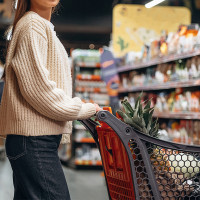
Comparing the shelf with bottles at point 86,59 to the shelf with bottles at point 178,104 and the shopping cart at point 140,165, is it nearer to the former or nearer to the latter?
the shelf with bottles at point 178,104

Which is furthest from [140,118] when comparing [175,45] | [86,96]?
[86,96]

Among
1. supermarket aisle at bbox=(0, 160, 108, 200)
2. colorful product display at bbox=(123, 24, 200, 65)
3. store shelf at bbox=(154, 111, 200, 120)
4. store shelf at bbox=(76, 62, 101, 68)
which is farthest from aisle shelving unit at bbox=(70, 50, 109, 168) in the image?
store shelf at bbox=(154, 111, 200, 120)

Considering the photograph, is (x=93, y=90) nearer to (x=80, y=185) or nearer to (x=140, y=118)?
(x=80, y=185)

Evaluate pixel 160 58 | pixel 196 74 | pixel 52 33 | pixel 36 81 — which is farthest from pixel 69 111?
pixel 160 58

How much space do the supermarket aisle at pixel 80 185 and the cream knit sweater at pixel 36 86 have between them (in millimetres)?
3435

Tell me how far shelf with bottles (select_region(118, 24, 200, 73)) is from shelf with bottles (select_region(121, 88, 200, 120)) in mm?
476

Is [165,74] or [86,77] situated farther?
[86,77]

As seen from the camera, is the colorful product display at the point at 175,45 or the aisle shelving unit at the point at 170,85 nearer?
the aisle shelving unit at the point at 170,85

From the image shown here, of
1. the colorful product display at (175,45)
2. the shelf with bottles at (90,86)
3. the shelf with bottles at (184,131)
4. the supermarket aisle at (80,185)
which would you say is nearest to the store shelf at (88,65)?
the shelf with bottles at (90,86)

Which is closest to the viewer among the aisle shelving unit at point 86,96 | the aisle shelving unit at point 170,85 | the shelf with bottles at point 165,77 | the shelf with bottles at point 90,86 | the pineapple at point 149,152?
the pineapple at point 149,152

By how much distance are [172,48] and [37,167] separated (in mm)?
4068

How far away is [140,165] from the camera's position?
75.8 inches

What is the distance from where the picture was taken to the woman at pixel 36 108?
5.86 ft

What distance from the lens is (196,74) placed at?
4.91 meters
